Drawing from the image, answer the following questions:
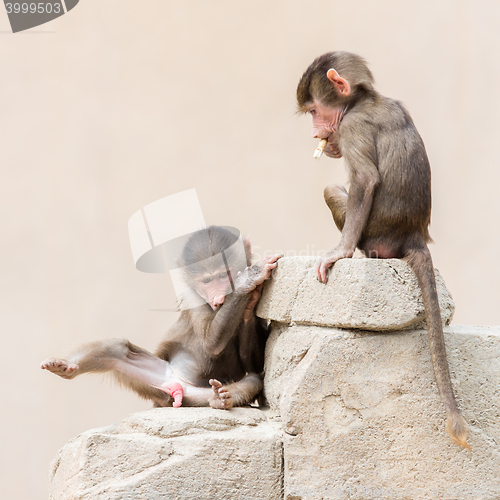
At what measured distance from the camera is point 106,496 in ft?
9.70

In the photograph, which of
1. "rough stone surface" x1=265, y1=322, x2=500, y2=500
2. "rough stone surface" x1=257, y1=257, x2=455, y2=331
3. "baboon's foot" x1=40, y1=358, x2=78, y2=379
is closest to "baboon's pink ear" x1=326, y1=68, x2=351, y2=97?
"rough stone surface" x1=257, y1=257, x2=455, y2=331

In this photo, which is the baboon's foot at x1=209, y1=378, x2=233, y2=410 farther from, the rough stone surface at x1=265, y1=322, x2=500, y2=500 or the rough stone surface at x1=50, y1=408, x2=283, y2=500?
the rough stone surface at x1=265, y1=322, x2=500, y2=500

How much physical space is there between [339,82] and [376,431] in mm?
1839

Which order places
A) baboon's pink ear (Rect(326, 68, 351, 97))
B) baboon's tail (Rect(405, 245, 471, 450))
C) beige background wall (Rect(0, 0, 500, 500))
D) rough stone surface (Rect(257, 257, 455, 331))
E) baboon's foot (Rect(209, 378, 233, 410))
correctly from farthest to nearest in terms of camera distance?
beige background wall (Rect(0, 0, 500, 500))
baboon's pink ear (Rect(326, 68, 351, 97))
baboon's foot (Rect(209, 378, 233, 410))
rough stone surface (Rect(257, 257, 455, 331))
baboon's tail (Rect(405, 245, 471, 450))

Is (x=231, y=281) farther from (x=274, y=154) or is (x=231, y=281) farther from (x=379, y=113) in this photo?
(x=274, y=154)

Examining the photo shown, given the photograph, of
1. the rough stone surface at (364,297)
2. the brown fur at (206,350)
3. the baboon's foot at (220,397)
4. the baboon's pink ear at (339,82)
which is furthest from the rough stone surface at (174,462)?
the baboon's pink ear at (339,82)

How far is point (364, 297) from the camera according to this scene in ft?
10.1

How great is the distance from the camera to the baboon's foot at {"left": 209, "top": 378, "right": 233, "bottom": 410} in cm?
337

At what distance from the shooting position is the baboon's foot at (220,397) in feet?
11.0

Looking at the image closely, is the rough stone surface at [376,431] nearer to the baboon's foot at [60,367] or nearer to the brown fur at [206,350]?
the brown fur at [206,350]

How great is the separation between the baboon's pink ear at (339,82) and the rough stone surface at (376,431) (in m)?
1.31

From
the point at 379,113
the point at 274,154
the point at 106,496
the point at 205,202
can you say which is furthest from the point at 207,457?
the point at 274,154

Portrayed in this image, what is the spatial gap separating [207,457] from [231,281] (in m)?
1.01

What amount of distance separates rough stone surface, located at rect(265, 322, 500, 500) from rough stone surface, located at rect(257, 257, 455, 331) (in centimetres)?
11
